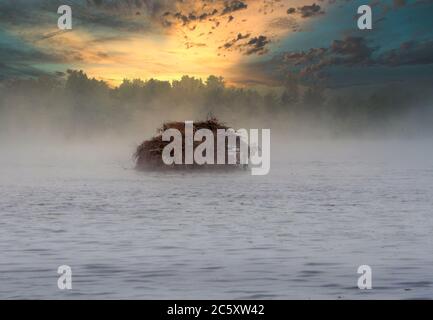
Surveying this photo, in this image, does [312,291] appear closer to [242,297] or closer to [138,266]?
[242,297]

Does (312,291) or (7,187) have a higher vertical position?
(7,187)

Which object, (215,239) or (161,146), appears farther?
(161,146)

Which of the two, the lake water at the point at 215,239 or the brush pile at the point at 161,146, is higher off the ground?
the brush pile at the point at 161,146

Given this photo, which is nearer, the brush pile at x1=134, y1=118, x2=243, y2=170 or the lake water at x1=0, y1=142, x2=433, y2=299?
the lake water at x1=0, y1=142, x2=433, y2=299

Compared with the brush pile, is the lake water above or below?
below

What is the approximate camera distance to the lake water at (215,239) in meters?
14.6

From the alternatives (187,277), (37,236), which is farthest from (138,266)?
(37,236)

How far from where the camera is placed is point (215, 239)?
1944 cm

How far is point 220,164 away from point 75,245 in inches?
771

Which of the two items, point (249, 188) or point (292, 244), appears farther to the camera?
point (249, 188)

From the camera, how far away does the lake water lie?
14.6m

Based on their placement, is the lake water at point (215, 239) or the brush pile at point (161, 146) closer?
the lake water at point (215, 239)

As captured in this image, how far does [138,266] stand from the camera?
53.4ft
